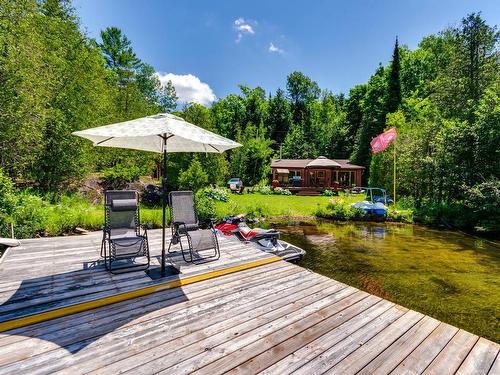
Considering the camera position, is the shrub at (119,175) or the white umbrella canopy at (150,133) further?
the shrub at (119,175)

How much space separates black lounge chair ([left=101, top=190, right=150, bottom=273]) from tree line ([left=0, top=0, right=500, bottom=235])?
6.00 metres

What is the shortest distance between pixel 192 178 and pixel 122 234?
1099 centimetres

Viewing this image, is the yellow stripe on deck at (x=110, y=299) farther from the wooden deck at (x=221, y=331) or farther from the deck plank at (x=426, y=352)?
the deck plank at (x=426, y=352)

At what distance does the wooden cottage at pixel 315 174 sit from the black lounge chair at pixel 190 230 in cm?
2391

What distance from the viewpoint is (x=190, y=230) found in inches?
200

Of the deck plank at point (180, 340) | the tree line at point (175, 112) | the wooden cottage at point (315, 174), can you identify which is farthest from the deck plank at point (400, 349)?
the wooden cottage at point (315, 174)

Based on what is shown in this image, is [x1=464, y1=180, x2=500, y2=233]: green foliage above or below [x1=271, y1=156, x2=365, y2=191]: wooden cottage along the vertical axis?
below

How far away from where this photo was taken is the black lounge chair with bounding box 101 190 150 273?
423cm

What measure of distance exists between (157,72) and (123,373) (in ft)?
126

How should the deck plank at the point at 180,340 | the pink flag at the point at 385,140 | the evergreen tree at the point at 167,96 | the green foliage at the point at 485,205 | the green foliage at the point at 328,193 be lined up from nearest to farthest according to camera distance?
the deck plank at the point at 180,340
the green foliage at the point at 485,205
the pink flag at the point at 385,140
the green foliage at the point at 328,193
the evergreen tree at the point at 167,96

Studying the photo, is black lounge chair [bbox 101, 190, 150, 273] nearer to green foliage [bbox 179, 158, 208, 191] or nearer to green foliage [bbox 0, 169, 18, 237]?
green foliage [bbox 0, 169, 18, 237]

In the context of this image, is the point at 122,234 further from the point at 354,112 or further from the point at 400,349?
the point at 354,112

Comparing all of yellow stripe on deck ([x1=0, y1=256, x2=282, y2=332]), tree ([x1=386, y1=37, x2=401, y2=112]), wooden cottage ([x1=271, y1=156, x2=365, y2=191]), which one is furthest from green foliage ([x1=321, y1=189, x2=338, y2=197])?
yellow stripe on deck ([x1=0, y1=256, x2=282, y2=332])

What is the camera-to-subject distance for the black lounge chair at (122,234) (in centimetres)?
423
